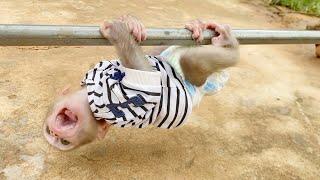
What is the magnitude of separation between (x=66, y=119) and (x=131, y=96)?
0.82 ft

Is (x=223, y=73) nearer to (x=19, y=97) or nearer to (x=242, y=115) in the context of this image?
(x=242, y=115)

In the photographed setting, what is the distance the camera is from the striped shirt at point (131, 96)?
5.63 feet

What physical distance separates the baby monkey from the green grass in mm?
3035

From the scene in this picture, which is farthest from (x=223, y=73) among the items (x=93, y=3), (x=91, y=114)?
(x=93, y=3)

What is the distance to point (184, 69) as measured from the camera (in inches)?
77.8

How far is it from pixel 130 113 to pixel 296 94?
1416 millimetres

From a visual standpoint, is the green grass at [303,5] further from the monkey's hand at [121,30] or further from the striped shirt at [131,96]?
the monkey's hand at [121,30]

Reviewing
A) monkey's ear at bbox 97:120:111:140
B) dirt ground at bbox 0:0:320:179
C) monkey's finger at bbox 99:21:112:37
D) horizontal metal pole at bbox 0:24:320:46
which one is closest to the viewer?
horizontal metal pole at bbox 0:24:320:46

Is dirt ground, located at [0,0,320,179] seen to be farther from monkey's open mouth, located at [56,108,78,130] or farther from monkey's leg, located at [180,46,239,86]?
monkey's leg, located at [180,46,239,86]

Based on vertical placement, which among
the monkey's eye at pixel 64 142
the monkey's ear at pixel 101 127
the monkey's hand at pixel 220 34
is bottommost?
the monkey's eye at pixel 64 142

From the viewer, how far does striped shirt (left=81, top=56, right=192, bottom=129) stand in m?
1.72

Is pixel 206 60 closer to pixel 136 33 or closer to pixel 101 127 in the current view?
pixel 136 33

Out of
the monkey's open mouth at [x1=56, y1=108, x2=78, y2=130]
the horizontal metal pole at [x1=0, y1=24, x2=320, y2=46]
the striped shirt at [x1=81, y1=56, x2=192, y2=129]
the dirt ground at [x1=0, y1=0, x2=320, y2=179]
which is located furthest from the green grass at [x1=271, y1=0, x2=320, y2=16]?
the monkey's open mouth at [x1=56, y1=108, x2=78, y2=130]

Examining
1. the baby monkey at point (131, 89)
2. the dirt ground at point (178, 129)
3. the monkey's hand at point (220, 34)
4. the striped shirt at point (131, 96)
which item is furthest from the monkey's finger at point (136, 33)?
the dirt ground at point (178, 129)
